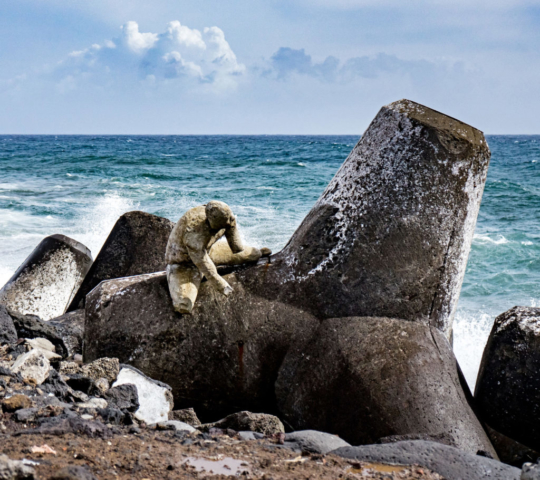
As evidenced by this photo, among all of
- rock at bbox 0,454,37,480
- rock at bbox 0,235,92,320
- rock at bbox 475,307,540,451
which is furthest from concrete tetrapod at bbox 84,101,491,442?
rock at bbox 0,235,92,320

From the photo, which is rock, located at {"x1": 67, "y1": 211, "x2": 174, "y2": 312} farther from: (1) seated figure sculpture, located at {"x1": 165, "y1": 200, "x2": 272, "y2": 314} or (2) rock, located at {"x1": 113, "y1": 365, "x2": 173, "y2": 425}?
(2) rock, located at {"x1": 113, "y1": 365, "x2": 173, "y2": 425}

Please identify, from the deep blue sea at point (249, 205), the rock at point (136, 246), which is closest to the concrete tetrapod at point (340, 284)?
the rock at point (136, 246)

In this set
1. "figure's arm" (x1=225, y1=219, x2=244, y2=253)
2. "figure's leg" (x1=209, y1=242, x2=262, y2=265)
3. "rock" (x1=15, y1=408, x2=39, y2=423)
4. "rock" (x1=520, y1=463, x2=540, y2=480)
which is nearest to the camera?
"rock" (x1=520, y1=463, x2=540, y2=480)

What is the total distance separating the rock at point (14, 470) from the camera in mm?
2123

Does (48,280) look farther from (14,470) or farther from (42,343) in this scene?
(14,470)

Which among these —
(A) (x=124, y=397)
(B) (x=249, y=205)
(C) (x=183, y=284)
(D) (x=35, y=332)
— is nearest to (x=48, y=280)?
(D) (x=35, y=332)

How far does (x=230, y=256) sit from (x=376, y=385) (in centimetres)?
135

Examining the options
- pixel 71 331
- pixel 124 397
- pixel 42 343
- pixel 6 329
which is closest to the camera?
pixel 124 397

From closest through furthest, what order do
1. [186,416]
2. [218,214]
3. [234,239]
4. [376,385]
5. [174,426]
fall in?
1. [174,426]
2. [376,385]
3. [186,416]
4. [218,214]
5. [234,239]

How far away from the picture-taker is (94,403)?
3.50m

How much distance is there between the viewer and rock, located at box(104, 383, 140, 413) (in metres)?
3.63

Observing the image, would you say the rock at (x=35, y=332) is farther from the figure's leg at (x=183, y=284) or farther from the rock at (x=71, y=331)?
the figure's leg at (x=183, y=284)

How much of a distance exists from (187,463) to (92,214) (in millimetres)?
12651

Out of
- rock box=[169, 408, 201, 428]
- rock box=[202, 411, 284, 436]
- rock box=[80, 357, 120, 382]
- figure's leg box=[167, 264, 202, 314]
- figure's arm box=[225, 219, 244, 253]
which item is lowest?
rock box=[169, 408, 201, 428]
